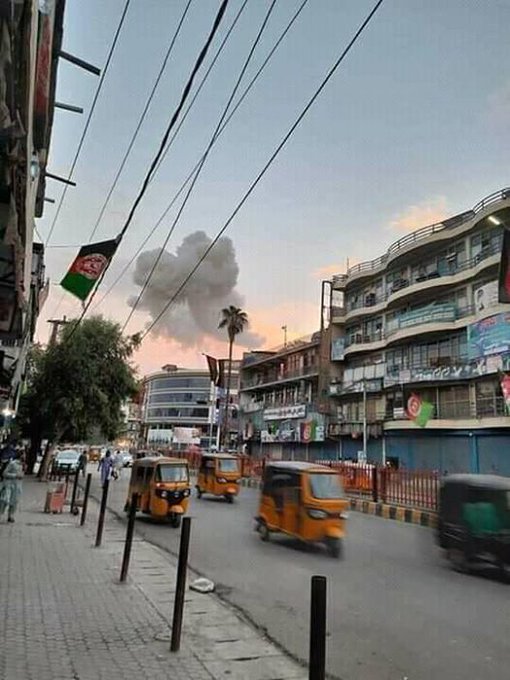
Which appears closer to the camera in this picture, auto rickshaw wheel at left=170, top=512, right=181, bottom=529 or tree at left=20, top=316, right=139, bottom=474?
auto rickshaw wheel at left=170, top=512, right=181, bottom=529

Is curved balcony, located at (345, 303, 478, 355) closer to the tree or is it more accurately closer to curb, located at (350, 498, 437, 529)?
curb, located at (350, 498, 437, 529)

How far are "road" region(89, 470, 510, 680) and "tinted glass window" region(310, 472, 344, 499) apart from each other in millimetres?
1161

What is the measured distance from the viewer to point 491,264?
33344 millimetres

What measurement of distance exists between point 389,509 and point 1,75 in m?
17.7

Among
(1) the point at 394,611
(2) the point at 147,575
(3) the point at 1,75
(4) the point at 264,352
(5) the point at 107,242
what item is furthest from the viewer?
(4) the point at 264,352

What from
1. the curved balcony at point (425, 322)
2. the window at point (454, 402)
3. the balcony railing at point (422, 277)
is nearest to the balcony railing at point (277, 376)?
the balcony railing at point (422, 277)

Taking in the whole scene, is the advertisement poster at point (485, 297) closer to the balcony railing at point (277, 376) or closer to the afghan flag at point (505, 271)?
the balcony railing at point (277, 376)

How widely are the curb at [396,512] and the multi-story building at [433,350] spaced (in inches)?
574

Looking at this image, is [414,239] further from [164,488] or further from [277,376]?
[164,488]

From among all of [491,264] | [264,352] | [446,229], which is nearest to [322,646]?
[491,264]

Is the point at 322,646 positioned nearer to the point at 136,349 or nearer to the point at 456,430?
the point at 136,349

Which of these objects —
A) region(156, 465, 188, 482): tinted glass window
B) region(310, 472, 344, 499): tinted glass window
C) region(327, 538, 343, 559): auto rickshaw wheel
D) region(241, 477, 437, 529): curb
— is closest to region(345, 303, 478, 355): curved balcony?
region(241, 477, 437, 529): curb

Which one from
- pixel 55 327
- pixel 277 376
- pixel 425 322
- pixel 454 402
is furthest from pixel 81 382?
pixel 277 376

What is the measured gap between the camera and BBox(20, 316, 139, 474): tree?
2986 cm
